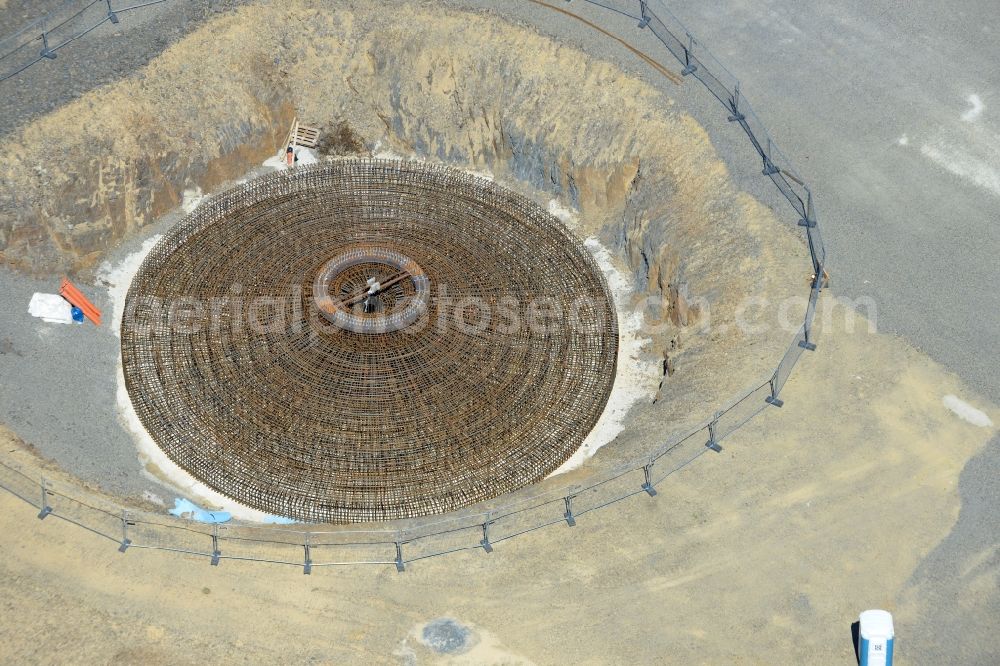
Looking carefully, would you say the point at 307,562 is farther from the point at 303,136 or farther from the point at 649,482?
the point at 303,136

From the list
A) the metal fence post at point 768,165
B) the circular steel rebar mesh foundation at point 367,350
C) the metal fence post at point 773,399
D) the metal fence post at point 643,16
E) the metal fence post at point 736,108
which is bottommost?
the metal fence post at point 773,399

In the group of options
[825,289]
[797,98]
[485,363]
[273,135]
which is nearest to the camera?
[825,289]

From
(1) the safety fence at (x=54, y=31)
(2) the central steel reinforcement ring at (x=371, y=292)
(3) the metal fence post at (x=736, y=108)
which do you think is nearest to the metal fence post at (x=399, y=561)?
(2) the central steel reinforcement ring at (x=371, y=292)

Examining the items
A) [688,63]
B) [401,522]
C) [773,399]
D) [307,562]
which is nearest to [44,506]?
[307,562]

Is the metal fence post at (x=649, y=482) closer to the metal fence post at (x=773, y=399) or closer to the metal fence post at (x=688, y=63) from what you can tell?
the metal fence post at (x=773, y=399)

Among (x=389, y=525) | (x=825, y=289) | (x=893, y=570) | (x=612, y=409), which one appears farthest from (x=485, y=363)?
(x=893, y=570)

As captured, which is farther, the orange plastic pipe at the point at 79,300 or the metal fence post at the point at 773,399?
the orange plastic pipe at the point at 79,300

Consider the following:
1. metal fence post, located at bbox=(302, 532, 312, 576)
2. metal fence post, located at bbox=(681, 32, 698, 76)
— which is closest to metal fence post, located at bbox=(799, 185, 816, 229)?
metal fence post, located at bbox=(681, 32, 698, 76)

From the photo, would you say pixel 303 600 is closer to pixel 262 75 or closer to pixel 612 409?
pixel 612 409
